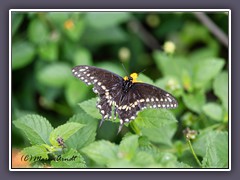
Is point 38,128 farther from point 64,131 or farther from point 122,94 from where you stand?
point 122,94

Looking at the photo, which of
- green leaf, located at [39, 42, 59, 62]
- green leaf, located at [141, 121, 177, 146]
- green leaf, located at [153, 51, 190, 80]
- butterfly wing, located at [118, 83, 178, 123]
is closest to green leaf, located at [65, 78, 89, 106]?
green leaf, located at [39, 42, 59, 62]

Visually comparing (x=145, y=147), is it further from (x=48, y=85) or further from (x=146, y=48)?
(x=146, y=48)

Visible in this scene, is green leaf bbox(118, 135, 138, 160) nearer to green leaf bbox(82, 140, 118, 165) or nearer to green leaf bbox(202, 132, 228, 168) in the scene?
green leaf bbox(82, 140, 118, 165)

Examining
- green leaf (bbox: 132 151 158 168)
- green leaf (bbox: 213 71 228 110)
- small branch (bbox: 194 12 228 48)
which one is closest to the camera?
green leaf (bbox: 132 151 158 168)

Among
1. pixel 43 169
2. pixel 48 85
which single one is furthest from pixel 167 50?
pixel 43 169

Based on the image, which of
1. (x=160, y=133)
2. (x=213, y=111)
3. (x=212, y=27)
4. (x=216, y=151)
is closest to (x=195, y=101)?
(x=213, y=111)
